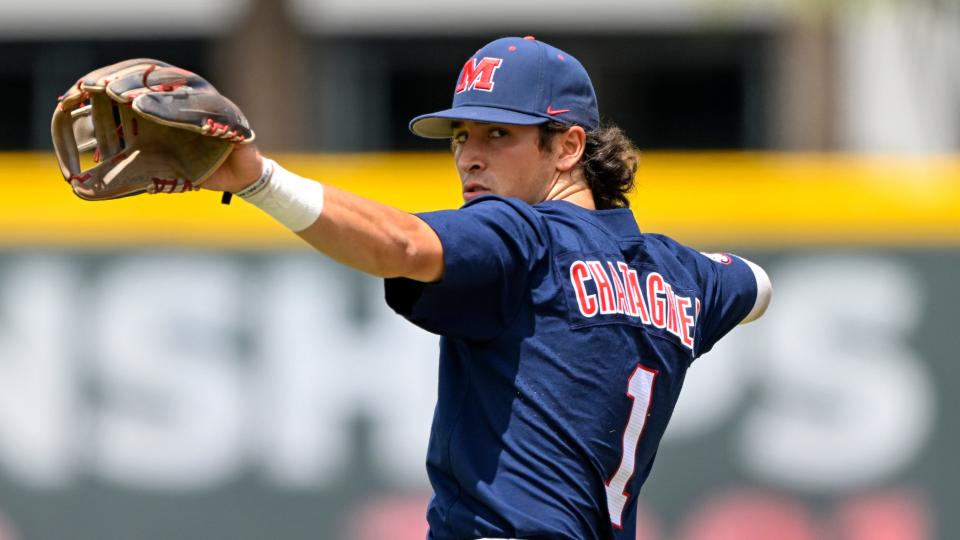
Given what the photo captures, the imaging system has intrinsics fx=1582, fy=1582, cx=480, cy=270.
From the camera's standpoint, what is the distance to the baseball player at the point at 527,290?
8.73ft

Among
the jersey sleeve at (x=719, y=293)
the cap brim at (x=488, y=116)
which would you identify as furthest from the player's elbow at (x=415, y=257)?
the jersey sleeve at (x=719, y=293)

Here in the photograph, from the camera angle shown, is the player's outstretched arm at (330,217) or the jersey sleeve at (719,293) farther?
the jersey sleeve at (719,293)

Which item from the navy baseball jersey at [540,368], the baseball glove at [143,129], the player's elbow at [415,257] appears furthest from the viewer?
the navy baseball jersey at [540,368]

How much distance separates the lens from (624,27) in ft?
40.8

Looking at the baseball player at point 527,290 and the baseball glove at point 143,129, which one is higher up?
the baseball glove at point 143,129

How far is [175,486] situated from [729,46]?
22.8 feet

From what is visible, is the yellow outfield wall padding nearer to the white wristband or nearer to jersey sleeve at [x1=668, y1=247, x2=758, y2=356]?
jersey sleeve at [x1=668, y1=247, x2=758, y2=356]

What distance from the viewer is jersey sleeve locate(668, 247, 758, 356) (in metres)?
3.33

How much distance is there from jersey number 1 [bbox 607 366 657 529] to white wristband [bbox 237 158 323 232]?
0.77 meters

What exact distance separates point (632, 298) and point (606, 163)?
1.08 ft

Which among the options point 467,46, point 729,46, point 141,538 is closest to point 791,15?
point 729,46

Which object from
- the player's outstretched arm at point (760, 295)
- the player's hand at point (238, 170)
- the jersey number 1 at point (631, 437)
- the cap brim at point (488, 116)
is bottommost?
the jersey number 1 at point (631, 437)

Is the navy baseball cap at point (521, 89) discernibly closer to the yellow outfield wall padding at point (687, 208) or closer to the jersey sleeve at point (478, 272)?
the jersey sleeve at point (478, 272)

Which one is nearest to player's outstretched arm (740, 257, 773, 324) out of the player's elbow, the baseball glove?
the player's elbow
